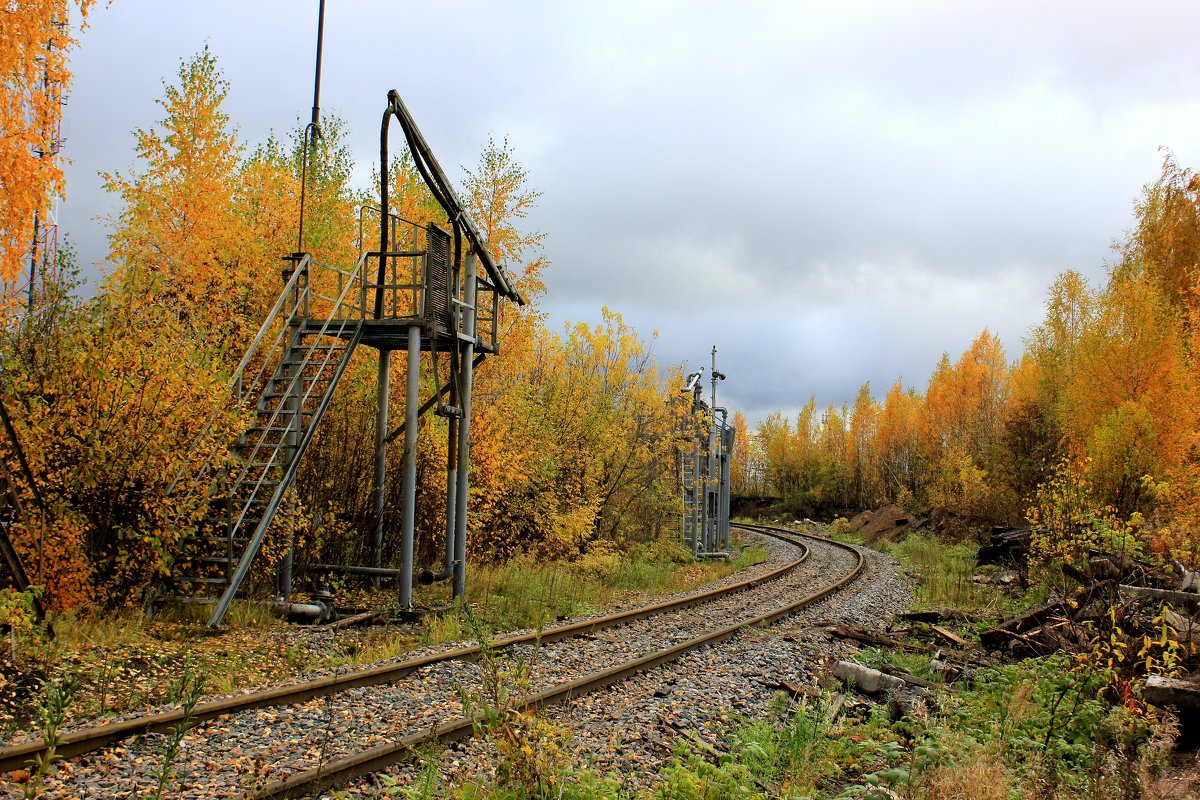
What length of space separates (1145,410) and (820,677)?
→ 63.8ft

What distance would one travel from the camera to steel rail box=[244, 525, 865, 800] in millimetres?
4738

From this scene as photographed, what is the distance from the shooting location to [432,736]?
4695 mm

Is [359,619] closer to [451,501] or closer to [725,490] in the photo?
[451,501]

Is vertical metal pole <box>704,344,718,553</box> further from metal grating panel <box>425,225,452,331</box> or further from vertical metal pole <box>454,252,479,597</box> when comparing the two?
metal grating panel <box>425,225,452,331</box>

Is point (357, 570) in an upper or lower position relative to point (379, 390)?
lower

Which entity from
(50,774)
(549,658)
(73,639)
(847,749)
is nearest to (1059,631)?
(847,749)

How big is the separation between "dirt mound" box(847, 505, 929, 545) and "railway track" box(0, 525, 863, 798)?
24.9m

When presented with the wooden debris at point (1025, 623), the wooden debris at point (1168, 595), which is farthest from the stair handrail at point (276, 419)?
the wooden debris at point (1168, 595)

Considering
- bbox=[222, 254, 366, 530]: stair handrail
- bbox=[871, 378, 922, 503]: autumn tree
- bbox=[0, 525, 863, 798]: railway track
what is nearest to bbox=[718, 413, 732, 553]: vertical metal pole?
bbox=[0, 525, 863, 798]: railway track

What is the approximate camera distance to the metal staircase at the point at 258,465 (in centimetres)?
1028

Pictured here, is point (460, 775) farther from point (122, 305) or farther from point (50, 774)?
point (122, 305)

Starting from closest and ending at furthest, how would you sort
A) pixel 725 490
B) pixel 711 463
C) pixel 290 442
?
pixel 290 442, pixel 711 463, pixel 725 490

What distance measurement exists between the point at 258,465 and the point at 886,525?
36059mm

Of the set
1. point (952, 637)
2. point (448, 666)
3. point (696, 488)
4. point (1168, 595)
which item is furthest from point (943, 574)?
point (448, 666)
